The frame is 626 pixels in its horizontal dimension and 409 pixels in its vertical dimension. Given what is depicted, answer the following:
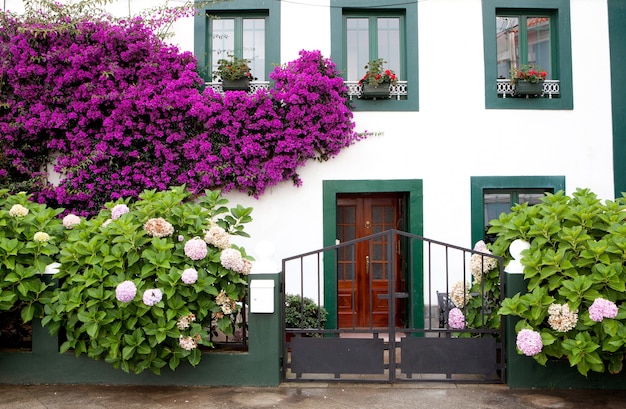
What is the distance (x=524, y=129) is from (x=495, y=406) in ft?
14.5

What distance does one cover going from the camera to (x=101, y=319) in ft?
18.1

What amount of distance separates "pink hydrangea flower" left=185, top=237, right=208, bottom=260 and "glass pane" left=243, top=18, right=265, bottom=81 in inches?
144

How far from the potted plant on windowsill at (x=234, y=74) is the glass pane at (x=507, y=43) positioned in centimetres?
370

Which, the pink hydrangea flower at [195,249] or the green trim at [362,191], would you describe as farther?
the green trim at [362,191]

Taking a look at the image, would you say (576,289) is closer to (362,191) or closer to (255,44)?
(362,191)

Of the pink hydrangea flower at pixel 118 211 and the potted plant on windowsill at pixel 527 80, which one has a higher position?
the potted plant on windowsill at pixel 527 80

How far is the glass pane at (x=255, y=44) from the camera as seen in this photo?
8.55 m

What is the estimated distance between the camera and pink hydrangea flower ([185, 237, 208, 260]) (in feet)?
18.4

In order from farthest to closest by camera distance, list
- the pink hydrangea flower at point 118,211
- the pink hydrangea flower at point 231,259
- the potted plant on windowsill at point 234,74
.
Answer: the potted plant on windowsill at point 234,74, the pink hydrangea flower at point 118,211, the pink hydrangea flower at point 231,259

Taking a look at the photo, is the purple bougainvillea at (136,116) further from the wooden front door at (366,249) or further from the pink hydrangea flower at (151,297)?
the pink hydrangea flower at (151,297)

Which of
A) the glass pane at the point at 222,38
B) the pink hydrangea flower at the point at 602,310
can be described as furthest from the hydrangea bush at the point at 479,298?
the glass pane at the point at 222,38

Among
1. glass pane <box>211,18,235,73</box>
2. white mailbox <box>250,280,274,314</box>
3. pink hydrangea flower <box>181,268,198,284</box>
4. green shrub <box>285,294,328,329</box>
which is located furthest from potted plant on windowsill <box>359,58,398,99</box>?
pink hydrangea flower <box>181,268,198,284</box>

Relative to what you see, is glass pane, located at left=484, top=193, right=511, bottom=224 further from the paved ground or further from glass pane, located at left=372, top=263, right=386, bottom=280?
the paved ground

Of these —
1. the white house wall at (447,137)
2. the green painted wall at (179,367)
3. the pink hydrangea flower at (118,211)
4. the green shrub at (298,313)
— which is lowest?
the green painted wall at (179,367)
